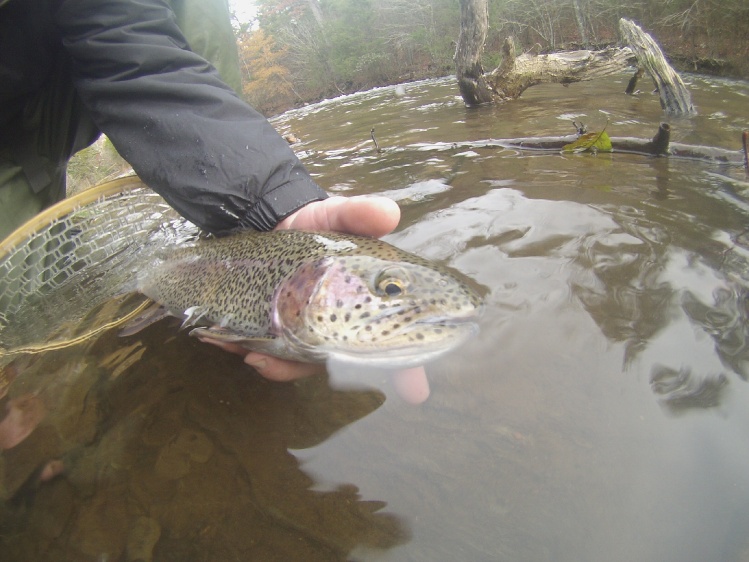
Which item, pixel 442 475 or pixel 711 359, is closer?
pixel 442 475

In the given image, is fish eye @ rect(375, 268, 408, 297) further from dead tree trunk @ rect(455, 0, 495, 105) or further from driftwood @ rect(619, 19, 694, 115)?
dead tree trunk @ rect(455, 0, 495, 105)

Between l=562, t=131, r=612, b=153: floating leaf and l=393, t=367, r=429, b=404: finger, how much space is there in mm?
3807

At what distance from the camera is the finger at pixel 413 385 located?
188 centimetres

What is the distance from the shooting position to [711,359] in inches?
70.6

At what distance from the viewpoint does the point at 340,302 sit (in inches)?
77.1

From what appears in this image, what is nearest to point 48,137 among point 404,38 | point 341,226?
point 341,226

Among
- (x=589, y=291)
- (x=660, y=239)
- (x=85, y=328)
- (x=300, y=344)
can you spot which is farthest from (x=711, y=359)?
(x=85, y=328)

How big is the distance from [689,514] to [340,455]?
4.13 ft

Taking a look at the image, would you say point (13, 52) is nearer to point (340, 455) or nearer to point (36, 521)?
point (36, 521)

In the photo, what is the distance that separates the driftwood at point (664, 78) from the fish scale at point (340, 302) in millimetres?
7042

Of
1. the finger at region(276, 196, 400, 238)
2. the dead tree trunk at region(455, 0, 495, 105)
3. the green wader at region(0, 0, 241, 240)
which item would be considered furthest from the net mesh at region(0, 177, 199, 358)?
the dead tree trunk at region(455, 0, 495, 105)

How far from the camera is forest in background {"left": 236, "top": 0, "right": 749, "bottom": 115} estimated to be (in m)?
13.8

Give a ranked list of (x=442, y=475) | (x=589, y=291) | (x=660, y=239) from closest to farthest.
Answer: (x=442, y=475), (x=589, y=291), (x=660, y=239)

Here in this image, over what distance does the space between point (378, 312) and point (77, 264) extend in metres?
3.57
